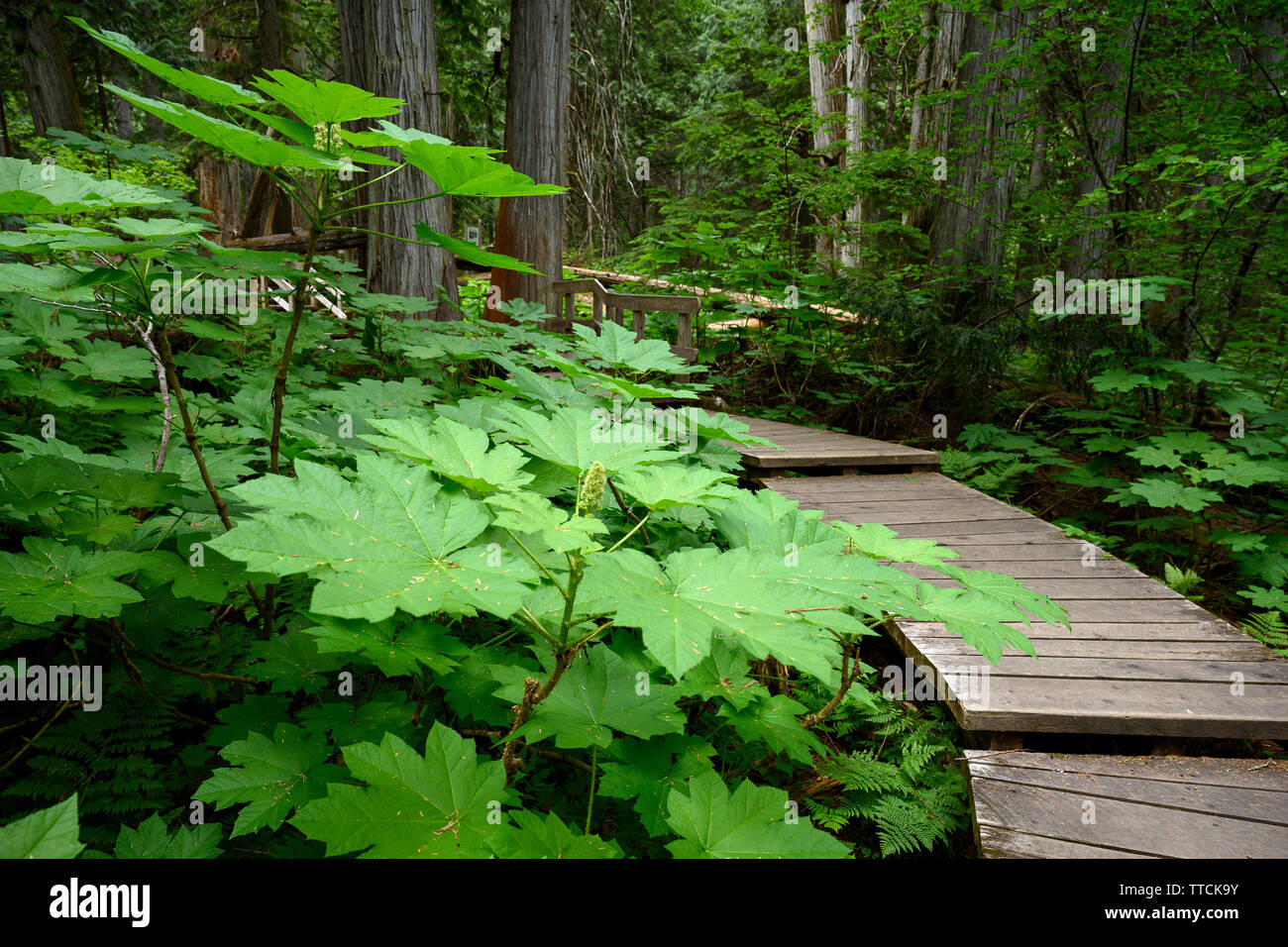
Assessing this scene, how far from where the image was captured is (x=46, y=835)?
796mm

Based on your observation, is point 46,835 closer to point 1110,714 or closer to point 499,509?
point 499,509

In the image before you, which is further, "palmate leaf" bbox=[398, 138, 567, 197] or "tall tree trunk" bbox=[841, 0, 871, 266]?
"tall tree trunk" bbox=[841, 0, 871, 266]

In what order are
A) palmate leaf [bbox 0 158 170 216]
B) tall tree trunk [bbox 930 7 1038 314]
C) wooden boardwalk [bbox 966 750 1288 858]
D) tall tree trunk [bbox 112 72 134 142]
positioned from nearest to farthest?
1. palmate leaf [bbox 0 158 170 216]
2. wooden boardwalk [bbox 966 750 1288 858]
3. tall tree trunk [bbox 930 7 1038 314]
4. tall tree trunk [bbox 112 72 134 142]

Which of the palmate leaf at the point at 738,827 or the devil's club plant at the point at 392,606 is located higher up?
the devil's club plant at the point at 392,606

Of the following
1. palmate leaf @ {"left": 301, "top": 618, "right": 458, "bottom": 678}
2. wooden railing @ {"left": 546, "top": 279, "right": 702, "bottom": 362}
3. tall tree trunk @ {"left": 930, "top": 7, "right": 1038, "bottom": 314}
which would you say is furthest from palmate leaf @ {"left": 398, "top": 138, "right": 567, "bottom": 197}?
tall tree trunk @ {"left": 930, "top": 7, "right": 1038, "bottom": 314}

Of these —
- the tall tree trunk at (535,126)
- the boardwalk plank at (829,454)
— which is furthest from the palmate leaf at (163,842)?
the tall tree trunk at (535,126)

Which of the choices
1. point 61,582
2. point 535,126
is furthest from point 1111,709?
point 535,126

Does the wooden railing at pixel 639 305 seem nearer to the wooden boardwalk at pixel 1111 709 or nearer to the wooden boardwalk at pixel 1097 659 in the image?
the wooden boardwalk at pixel 1097 659

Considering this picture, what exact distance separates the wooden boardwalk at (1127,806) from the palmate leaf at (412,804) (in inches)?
59.1

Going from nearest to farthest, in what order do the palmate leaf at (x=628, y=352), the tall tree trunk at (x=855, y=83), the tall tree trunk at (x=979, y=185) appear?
the palmate leaf at (x=628, y=352), the tall tree trunk at (x=979, y=185), the tall tree trunk at (x=855, y=83)

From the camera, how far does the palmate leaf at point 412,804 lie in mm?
1056

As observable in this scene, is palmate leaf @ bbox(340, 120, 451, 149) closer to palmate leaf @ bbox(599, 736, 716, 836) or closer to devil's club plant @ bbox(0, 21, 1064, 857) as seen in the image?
devil's club plant @ bbox(0, 21, 1064, 857)

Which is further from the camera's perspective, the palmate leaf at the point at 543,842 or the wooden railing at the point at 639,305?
the wooden railing at the point at 639,305

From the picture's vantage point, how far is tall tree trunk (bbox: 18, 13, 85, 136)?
27.9 feet
